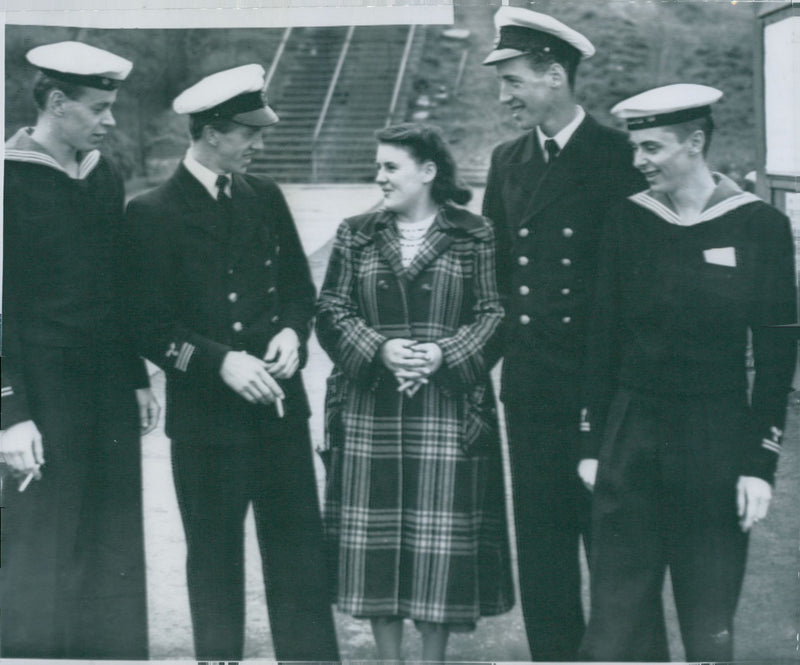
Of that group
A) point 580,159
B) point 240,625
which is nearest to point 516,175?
point 580,159

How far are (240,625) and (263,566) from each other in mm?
291

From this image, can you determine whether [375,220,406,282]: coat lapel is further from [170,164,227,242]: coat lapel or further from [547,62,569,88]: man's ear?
[547,62,569,88]: man's ear

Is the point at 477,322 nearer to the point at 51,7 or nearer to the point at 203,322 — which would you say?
the point at 203,322

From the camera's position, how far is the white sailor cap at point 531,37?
4.58 m

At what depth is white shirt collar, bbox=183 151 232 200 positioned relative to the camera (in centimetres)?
464

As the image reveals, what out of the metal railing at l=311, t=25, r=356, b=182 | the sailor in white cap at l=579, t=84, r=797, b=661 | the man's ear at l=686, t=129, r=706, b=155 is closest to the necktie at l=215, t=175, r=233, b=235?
the metal railing at l=311, t=25, r=356, b=182

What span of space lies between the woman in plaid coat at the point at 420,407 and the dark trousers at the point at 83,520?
1.01 m

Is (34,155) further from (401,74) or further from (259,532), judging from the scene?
(259,532)

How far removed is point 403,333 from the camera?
14.9ft

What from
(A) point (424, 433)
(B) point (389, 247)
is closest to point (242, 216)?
(B) point (389, 247)

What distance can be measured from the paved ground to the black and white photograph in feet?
0.05

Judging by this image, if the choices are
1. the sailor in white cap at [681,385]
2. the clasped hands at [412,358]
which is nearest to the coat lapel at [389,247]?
the clasped hands at [412,358]

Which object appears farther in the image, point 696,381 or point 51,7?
point 51,7

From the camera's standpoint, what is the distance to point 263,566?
4.69 m
